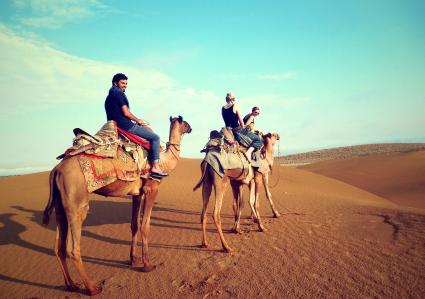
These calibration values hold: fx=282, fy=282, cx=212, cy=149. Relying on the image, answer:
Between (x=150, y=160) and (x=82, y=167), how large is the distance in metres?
1.72

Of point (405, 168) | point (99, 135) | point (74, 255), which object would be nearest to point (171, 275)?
point (74, 255)

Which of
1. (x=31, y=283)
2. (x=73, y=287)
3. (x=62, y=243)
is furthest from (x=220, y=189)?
(x=31, y=283)

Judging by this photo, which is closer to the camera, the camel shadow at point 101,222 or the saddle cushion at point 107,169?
the saddle cushion at point 107,169

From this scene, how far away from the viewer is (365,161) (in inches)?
1529

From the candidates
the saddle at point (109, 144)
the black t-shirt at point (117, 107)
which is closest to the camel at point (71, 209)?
the saddle at point (109, 144)

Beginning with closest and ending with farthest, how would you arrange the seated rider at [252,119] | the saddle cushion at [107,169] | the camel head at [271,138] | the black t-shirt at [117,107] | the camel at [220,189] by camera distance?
the saddle cushion at [107,169], the black t-shirt at [117,107], the camel at [220,189], the seated rider at [252,119], the camel head at [271,138]

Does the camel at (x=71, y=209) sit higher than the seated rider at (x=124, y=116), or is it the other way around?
the seated rider at (x=124, y=116)

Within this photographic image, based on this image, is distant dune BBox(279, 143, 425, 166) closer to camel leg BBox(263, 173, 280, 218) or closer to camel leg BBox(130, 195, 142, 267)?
camel leg BBox(263, 173, 280, 218)

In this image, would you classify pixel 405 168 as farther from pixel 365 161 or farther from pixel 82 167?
pixel 82 167

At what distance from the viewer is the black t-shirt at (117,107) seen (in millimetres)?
6715

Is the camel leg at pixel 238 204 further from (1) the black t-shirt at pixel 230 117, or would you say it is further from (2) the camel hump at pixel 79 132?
(2) the camel hump at pixel 79 132

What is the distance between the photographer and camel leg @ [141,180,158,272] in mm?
6512

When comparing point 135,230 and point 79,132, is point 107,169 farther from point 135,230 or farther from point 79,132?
point 135,230

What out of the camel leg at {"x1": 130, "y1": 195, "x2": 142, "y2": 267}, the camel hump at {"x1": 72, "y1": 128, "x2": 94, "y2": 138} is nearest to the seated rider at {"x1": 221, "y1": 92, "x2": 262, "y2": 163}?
the camel leg at {"x1": 130, "y1": 195, "x2": 142, "y2": 267}
